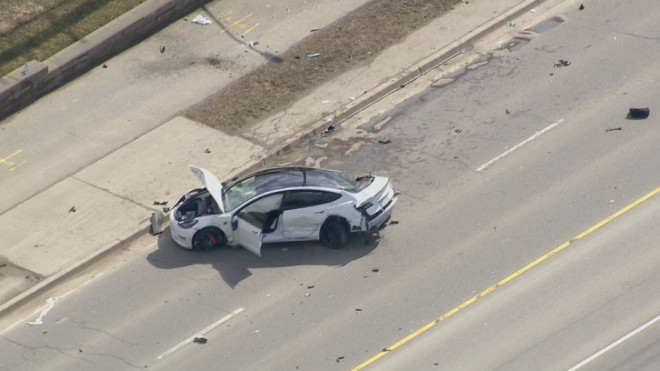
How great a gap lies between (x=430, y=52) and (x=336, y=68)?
6.50ft

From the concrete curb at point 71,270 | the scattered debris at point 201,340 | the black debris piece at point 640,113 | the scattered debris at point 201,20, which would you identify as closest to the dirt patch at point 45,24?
the scattered debris at point 201,20

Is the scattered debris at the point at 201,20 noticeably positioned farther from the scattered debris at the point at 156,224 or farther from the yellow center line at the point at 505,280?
the yellow center line at the point at 505,280

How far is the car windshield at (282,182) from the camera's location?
26.8 metres

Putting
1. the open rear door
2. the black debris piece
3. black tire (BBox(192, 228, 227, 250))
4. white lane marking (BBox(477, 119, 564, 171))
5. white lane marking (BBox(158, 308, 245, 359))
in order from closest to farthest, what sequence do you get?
white lane marking (BBox(158, 308, 245, 359)), the open rear door, black tire (BBox(192, 228, 227, 250)), white lane marking (BBox(477, 119, 564, 171)), the black debris piece

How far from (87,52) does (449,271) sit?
1076 centimetres

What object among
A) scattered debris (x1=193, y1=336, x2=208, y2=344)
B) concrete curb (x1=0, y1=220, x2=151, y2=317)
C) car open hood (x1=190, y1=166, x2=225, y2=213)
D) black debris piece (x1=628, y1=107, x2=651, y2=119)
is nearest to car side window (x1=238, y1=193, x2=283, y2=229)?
car open hood (x1=190, y1=166, x2=225, y2=213)

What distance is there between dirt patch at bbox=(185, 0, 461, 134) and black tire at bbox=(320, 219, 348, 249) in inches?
188

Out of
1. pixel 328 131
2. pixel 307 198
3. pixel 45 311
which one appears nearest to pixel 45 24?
pixel 328 131

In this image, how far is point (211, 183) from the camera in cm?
2714

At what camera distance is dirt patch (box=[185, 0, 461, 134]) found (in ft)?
103

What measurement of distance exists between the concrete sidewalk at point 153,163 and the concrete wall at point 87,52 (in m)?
0.38

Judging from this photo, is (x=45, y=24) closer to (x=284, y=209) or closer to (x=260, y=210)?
(x=260, y=210)

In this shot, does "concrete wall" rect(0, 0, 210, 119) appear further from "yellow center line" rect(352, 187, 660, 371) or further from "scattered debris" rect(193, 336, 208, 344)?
"yellow center line" rect(352, 187, 660, 371)

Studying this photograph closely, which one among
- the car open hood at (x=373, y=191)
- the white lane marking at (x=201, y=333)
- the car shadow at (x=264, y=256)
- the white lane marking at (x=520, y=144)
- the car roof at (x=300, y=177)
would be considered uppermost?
the car roof at (x=300, y=177)
